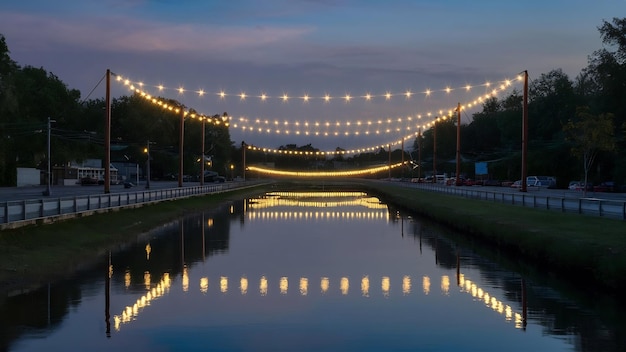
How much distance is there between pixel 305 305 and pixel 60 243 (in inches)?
554

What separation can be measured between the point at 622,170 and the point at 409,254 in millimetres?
54764

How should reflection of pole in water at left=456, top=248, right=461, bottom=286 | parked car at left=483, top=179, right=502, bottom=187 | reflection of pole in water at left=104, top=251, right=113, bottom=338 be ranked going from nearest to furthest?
reflection of pole in water at left=104, top=251, right=113, bottom=338 → reflection of pole in water at left=456, top=248, right=461, bottom=286 → parked car at left=483, top=179, right=502, bottom=187

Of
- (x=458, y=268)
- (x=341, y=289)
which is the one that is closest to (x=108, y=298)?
(x=341, y=289)

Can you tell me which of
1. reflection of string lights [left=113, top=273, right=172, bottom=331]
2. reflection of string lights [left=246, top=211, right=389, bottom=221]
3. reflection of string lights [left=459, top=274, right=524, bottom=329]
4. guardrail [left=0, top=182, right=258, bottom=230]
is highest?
guardrail [left=0, top=182, right=258, bottom=230]

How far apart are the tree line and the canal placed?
41.2 m

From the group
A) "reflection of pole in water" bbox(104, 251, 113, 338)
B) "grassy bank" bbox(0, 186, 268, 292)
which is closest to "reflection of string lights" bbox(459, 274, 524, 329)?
"reflection of pole in water" bbox(104, 251, 113, 338)

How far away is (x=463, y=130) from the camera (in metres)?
169

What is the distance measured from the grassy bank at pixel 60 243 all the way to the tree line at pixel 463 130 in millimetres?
28846

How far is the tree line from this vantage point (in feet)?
265

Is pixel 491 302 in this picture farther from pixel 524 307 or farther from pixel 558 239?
pixel 558 239

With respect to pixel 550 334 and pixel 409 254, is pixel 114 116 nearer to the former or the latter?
pixel 409 254

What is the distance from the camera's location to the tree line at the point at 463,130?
80688 mm

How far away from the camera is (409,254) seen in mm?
34062

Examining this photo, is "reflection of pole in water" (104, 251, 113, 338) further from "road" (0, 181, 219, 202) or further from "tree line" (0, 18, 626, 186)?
"tree line" (0, 18, 626, 186)
